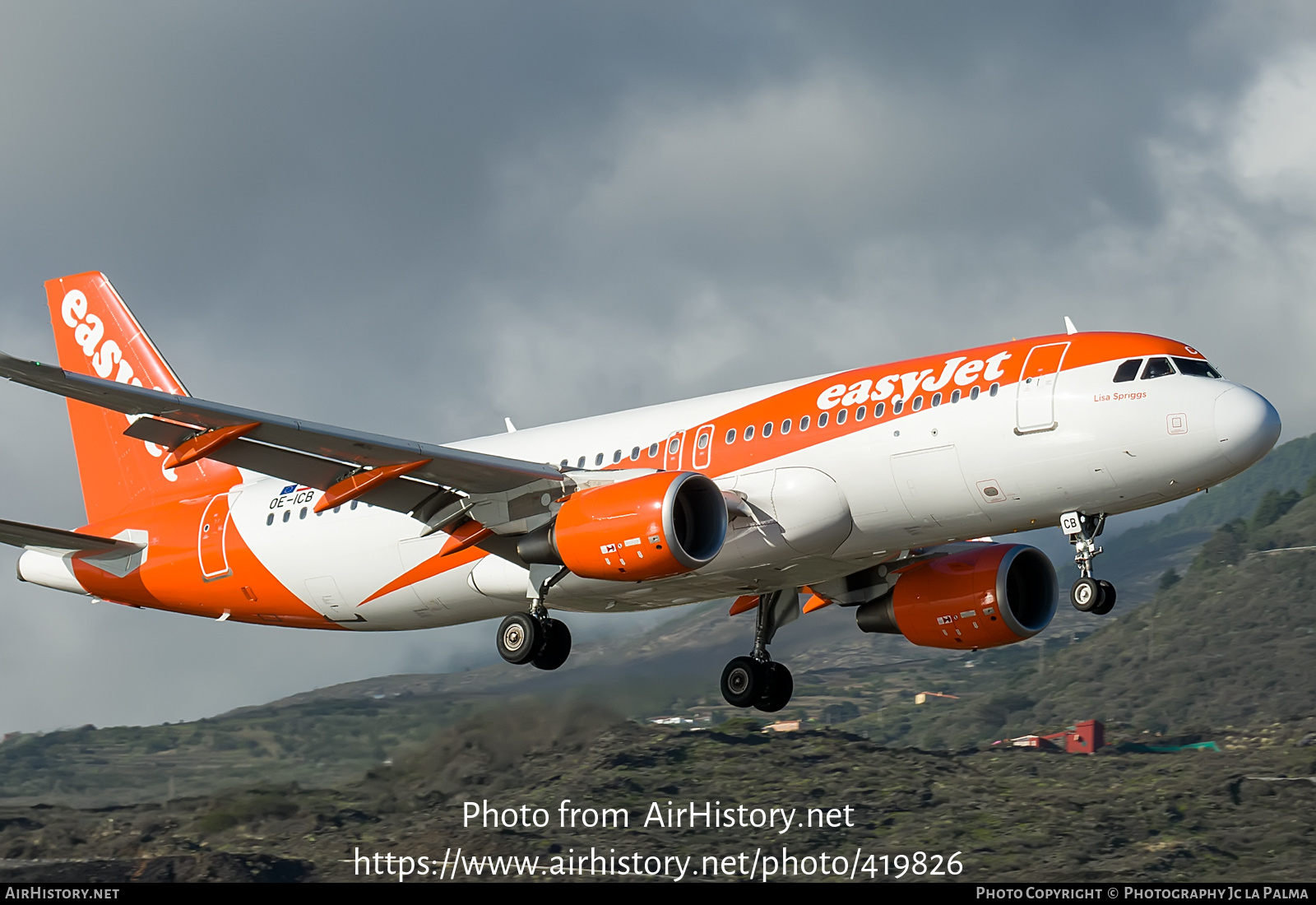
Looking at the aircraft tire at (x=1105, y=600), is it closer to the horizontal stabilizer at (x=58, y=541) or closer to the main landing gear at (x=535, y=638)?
the main landing gear at (x=535, y=638)

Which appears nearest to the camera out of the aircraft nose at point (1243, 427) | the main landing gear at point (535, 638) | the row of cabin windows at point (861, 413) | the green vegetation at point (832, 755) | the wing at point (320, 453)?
the aircraft nose at point (1243, 427)

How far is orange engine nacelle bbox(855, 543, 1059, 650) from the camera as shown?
27.8 m

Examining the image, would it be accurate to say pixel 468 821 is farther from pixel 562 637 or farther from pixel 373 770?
pixel 562 637

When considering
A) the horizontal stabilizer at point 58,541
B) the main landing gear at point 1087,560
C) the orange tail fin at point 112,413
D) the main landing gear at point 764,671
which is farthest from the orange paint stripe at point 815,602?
the horizontal stabilizer at point 58,541

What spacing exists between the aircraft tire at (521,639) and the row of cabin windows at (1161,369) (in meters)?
11.2

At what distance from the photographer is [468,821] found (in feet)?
199

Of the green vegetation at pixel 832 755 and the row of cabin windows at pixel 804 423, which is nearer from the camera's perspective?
the row of cabin windows at pixel 804 423

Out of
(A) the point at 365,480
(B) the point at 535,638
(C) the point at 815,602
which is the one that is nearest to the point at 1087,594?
(C) the point at 815,602

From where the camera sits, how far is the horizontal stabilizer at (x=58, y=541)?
28.0 meters

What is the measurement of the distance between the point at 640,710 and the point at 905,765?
75947 millimetres

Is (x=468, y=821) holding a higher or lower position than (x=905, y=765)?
lower

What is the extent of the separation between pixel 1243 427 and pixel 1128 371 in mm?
1885

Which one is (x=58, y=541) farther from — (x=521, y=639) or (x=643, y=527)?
(x=643, y=527)

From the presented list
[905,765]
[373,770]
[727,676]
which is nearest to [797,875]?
[905,765]
